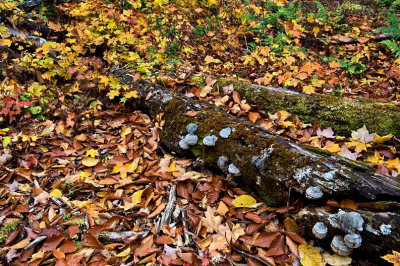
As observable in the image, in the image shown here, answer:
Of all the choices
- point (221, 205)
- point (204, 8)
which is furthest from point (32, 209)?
point (204, 8)

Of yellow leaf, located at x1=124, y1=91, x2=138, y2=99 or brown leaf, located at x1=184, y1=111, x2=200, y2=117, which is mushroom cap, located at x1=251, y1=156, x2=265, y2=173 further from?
yellow leaf, located at x1=124, y1=91, x2=138, y2=99

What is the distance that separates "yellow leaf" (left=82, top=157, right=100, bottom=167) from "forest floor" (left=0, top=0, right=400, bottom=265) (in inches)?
0.5

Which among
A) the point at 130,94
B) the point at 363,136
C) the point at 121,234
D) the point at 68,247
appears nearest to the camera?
the point at 68,247

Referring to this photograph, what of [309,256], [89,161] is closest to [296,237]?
[309,256]

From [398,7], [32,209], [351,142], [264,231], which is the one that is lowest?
[32,209]

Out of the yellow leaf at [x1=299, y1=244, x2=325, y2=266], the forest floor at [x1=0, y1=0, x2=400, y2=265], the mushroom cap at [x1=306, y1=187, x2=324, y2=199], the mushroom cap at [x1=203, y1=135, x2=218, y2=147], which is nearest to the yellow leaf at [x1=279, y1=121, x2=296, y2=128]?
the forest floor at [x1=0, y1=0, x2=400, y2=265]

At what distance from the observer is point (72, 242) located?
2293 millimetres

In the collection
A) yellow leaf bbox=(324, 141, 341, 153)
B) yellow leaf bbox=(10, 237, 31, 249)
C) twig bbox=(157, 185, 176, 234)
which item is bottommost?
yellow leaf bbox=(10, 237, 31, 249)

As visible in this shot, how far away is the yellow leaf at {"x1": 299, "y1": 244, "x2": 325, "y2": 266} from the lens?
6.46 ft

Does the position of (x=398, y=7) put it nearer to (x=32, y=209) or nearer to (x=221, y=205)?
(x=221, y=205)

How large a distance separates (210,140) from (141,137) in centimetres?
127

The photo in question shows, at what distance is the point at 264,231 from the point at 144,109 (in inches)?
105

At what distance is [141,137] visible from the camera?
11.9 ft

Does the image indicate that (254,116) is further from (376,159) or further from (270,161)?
(376,159)
